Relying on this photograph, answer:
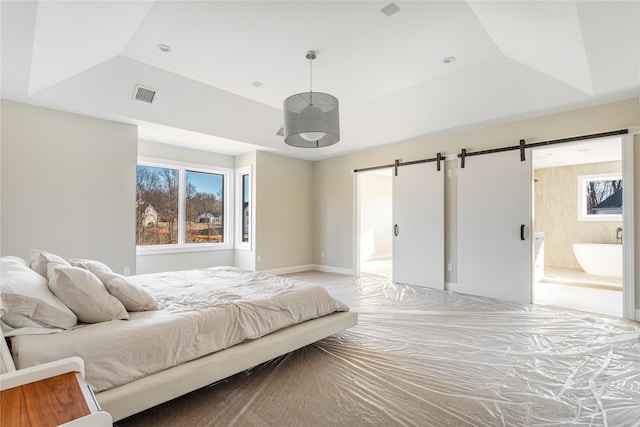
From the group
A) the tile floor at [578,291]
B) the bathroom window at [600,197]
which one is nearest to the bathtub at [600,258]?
the tile floor at [578,291]

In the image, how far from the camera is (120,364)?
1681 millimetres

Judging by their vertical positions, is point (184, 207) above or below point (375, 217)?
above

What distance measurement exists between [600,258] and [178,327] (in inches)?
313

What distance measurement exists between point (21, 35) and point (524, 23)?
4449mm

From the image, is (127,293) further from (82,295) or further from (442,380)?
(442,380)

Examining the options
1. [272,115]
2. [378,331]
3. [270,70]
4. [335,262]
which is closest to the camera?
[378,331]

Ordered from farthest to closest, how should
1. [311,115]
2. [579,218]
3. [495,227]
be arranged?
1. [579,218]
2. [495,227]
3. [311,115]

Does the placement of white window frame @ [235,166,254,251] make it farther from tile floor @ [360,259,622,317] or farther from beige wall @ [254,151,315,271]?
tile floor @ [360,259,622,317]

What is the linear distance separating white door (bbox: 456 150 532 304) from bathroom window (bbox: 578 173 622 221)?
160 inches

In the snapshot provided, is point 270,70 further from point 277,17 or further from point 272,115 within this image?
point 272,115

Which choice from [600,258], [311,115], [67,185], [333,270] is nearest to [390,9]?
[311,115]

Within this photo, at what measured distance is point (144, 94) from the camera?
4047mm

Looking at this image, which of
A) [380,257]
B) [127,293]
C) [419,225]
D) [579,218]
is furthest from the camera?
[380,257]

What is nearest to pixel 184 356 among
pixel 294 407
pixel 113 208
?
pixel 294 407
